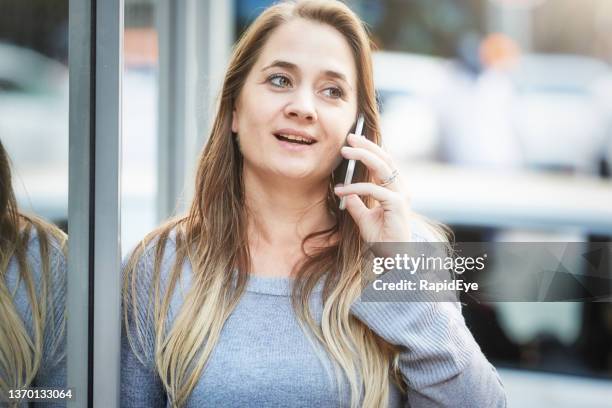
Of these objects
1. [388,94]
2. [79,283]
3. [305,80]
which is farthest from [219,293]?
[388,94]

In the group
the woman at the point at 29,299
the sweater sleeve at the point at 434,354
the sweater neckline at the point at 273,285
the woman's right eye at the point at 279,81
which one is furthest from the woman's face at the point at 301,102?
the woman at the point at 29,299

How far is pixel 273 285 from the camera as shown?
69.9 inches

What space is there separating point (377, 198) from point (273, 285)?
32 cm

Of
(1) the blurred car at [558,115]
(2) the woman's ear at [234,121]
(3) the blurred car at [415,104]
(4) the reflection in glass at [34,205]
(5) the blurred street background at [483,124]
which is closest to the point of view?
(4) the reflection in glass at [34,205]

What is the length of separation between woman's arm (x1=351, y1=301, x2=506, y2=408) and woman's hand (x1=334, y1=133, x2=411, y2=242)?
0.16 metres

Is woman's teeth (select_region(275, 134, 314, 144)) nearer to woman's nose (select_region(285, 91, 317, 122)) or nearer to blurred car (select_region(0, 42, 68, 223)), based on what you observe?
woman's nose (select_region(285, 91, 317, 122))

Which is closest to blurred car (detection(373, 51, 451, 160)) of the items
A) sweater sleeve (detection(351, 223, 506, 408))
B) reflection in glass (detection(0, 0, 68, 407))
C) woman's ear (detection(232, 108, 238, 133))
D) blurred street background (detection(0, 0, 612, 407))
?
blurred street background (detection(0, 0, 612, 407))

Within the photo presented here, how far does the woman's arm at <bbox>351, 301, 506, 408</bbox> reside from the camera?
1.61m

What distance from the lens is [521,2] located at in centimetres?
291

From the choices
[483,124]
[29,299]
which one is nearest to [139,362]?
[29,299]

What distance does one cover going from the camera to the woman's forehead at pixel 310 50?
1.75 meters

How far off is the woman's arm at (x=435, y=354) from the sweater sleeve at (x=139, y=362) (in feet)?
1.62

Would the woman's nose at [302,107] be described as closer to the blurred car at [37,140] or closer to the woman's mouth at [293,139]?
the woman's mouth at [293,139]

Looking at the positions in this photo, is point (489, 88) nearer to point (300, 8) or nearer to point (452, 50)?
point (452, 50)
